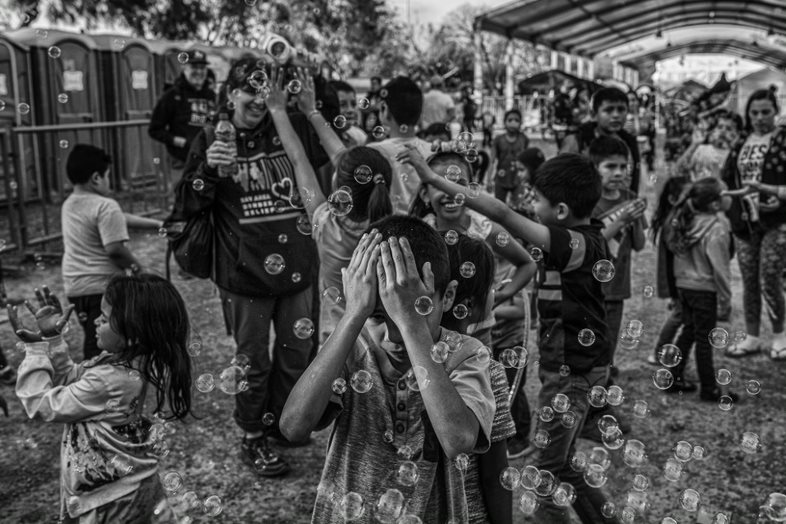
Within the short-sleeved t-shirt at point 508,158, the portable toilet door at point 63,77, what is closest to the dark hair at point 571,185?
the short-sleeved t-shirt at point 508,158

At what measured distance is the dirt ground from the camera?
327 centimetres

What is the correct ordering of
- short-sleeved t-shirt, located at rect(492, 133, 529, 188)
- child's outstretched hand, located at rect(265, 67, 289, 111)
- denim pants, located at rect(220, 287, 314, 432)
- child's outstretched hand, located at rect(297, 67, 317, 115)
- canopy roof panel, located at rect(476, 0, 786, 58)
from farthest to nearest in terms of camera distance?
canopy roof panel, located at rect(476, 0, 786, 58)
short-sleeved t-shirt, located at rect(492, 133, 529, 188)
denim pants, located at rect(220, 287, 314, 432)
child's outstretched hand, located at rect(297, 67, 317, 115)
child's outstretched hand, located at rect(265, 67, 289, 111)

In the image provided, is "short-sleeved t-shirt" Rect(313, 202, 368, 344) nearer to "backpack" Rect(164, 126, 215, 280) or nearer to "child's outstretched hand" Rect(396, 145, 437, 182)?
"child's outstretched hand" Rect(396, 145, 437, 182)

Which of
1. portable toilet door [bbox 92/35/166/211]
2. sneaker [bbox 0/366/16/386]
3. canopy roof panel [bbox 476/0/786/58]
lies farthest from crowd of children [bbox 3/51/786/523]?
canopy roof panel [bbox 476/0/786/58]

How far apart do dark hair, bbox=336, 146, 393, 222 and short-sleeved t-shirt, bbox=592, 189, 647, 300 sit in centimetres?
136

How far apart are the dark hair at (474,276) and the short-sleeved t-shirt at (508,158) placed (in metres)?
6.83

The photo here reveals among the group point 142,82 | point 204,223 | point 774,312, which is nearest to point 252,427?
point 204,223

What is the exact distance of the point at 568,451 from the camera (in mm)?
2846

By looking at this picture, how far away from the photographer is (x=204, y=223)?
3494 mm

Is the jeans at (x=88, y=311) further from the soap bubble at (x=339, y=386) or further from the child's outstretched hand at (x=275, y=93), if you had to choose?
the soap bubble at (x=339, y=386)

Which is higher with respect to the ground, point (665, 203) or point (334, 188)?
point (334, 188)

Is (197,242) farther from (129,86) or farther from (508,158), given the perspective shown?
(129,86)

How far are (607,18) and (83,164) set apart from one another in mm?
20571

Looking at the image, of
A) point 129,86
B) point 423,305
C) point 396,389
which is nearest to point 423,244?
point 423,305
